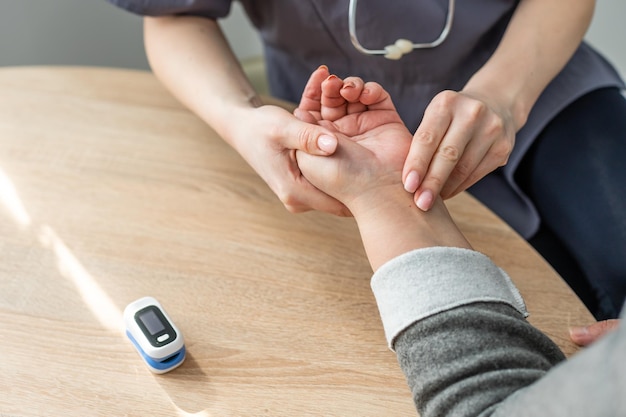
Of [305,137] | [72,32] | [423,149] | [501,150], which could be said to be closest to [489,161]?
[501,150]

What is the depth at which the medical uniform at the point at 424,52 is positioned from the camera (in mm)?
927

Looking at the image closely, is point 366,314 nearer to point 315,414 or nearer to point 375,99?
point 315,414

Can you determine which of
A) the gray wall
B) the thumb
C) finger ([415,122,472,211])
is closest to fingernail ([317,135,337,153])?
the thumb

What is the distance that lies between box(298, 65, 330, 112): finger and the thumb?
0.05m

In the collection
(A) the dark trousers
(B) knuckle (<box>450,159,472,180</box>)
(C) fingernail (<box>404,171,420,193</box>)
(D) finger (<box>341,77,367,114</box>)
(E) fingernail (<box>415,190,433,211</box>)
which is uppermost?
(D) finger (<box>341,77,367,114</box>)

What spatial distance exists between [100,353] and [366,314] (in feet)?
0.87

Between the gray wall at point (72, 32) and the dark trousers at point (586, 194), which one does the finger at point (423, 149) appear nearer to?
the dark trousers at point (586, 194)

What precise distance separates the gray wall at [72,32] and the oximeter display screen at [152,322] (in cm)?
95

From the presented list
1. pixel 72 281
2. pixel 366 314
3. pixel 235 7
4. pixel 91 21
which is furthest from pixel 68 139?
pixel 235 7

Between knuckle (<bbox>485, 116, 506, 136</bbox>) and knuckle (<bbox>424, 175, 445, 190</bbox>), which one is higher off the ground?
knuckle (<bbox>485, 116, 506, 136</bbox>)

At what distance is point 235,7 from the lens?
1.76 metres

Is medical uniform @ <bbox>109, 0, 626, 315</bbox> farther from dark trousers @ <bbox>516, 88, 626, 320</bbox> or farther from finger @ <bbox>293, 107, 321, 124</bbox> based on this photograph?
finger @ <bbox>293, 107, 321, 124</bbox>

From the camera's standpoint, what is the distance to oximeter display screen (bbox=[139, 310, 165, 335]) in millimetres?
653

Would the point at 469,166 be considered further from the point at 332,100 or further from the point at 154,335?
the point at 154,335
